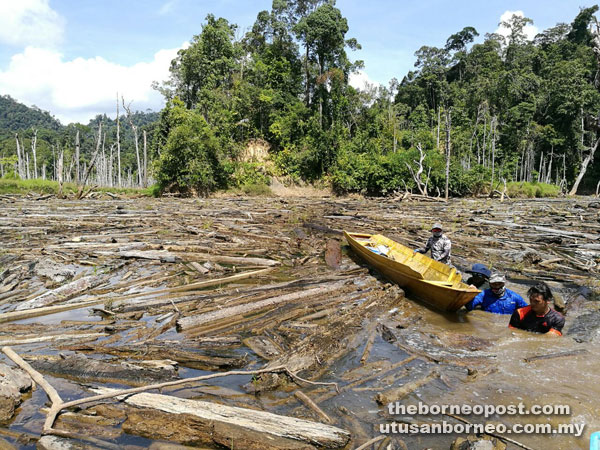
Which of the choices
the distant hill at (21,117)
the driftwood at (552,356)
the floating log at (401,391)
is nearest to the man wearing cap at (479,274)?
the driftwood at (552,356)

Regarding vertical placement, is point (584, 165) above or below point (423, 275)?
above

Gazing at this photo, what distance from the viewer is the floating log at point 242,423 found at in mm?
3215

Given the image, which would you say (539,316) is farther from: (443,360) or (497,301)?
(443,360)

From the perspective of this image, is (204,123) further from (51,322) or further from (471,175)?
(51,322)

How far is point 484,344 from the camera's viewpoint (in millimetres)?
5848

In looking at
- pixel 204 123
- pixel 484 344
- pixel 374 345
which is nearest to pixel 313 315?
pixel 374 345

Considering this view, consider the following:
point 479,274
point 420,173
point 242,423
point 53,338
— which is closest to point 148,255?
point 53,338

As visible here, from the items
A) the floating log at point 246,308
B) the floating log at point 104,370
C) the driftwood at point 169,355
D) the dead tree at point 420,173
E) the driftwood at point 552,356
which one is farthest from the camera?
the dead tree at point 420,173

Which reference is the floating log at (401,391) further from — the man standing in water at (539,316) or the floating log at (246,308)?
the floating log at (246,308)

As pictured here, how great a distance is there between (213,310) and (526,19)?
71.2 meters

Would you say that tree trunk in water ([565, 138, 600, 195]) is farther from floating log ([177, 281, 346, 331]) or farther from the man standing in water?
floating log ([177, 281, 346, 331])

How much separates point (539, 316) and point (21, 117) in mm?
182425

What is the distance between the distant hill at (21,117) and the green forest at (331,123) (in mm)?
123529

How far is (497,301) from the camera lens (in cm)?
698
